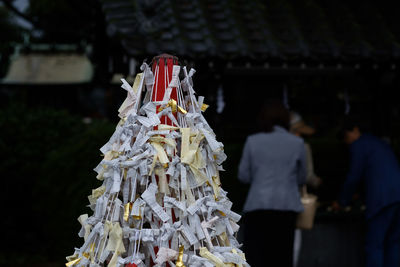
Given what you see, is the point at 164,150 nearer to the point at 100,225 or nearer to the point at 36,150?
the point at 100,225

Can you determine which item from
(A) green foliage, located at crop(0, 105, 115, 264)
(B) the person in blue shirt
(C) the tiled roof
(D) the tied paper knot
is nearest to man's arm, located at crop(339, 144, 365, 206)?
(B) the person in blue shirt

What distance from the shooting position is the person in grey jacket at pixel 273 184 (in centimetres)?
517

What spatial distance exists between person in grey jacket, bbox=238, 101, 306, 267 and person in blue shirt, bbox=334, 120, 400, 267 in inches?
32.3

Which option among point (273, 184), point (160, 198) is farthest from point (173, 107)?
point (273, 184)

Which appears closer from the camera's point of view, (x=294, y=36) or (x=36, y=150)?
(x=294, y=36)

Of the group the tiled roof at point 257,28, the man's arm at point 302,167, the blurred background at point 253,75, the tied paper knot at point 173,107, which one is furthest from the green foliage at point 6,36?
the tied paper knot at point 173,107

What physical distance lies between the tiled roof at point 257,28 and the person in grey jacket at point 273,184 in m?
1.41

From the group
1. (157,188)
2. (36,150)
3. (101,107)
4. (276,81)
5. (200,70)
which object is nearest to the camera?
(157,188)

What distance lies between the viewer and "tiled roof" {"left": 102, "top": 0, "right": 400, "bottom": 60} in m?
6.34

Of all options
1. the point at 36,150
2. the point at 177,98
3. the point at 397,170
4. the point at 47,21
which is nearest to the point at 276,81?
the point at 397,170

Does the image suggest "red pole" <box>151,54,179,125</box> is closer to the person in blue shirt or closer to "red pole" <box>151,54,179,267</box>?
"red pole" <box>151,54,179,267</box>

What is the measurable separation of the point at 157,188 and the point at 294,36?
4739 mm

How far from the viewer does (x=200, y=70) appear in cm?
666

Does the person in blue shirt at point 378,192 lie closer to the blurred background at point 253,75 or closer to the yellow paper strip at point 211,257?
the blurred background at point 253,75
